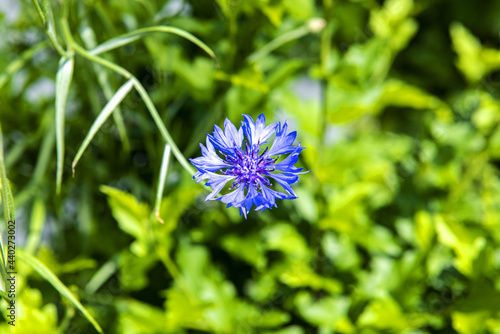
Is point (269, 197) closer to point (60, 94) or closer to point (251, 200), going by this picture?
point (251, 200)

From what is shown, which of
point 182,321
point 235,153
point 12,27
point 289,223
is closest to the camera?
point 235,153

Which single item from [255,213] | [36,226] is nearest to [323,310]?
[255,213]

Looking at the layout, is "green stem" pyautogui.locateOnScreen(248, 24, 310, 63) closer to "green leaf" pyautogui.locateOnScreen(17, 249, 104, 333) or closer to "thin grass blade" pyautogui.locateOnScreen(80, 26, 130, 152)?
"thin grass blade" pyautogui.locateOnScreen(80, 26, 130, 152)

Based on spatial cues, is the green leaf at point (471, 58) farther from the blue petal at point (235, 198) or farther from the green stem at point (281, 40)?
the blue petal at point (235, 198)

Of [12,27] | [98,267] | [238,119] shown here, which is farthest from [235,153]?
[12,27]

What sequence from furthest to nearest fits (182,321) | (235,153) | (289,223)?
(289,223) → (182,321) → (235,153)

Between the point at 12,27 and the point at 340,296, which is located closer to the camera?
the point at 340,296

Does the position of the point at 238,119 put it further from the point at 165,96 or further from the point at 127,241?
the point at 127,241
